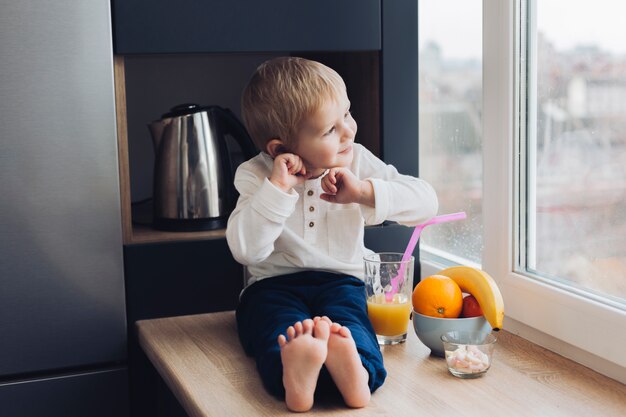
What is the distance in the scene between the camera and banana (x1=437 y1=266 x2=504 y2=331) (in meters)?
1.30

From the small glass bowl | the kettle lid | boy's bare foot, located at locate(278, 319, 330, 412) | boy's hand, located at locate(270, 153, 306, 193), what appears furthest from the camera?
the kettle lid

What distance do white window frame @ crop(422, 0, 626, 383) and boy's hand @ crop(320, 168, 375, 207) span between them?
28 centimetres

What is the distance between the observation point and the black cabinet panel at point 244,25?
4.87 ft

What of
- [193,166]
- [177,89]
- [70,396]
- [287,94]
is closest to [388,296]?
[287,94]

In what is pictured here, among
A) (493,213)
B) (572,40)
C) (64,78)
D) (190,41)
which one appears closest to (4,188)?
(64,78)

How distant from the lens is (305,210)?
147 cm

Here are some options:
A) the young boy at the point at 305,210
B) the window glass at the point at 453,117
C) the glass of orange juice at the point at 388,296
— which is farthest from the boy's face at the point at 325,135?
the window glass at the point at 453,117

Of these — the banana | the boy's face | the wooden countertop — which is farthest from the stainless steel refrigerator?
the banana

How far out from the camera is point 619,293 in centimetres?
127

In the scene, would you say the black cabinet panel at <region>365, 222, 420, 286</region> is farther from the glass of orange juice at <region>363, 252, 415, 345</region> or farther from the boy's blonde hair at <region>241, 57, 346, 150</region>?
the boy's blonde hair at <region>241, 57, 346, 150</region>

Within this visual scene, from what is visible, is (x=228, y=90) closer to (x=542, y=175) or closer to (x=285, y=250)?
(x=285, y=250)

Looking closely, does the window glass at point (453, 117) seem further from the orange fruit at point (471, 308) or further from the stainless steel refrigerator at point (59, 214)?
the stainless steel refrigerator at point (59, 214)

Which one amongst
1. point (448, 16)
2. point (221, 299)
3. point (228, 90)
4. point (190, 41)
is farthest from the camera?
point (228, 90)

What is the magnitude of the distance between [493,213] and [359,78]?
1.38 feet
